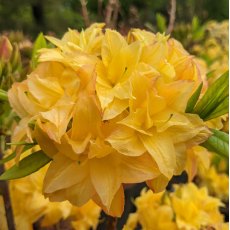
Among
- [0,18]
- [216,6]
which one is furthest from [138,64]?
[216,6]

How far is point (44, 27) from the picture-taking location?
7812mm

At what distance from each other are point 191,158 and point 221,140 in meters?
0.05

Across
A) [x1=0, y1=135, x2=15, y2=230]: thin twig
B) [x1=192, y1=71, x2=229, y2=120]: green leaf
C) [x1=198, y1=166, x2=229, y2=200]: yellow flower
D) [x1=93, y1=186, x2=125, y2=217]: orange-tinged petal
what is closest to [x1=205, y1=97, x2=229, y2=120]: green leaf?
[x1=192, y1=71, x2=229, y2=120]: green leaf

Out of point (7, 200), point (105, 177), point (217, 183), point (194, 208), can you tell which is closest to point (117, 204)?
point (105, 177)

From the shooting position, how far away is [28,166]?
444 millimetres

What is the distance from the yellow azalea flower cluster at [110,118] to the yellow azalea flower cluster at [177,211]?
0.96 ft

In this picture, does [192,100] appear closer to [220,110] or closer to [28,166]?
[220,110]

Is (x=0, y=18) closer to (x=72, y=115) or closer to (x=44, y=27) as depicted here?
(x=44, y=27)

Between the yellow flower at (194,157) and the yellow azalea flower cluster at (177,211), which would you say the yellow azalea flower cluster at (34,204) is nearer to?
the yellow azalea flower cluster at (177,211)

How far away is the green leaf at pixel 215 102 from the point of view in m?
0.44

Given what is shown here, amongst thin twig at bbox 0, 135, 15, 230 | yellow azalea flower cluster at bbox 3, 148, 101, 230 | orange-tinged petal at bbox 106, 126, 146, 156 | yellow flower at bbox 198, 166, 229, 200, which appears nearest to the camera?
orange-tinged petal at bbox 106, 126, 146, 156

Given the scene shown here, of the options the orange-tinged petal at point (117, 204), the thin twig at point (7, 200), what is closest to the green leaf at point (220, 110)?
the orange-tinged petal at point (117, 204)

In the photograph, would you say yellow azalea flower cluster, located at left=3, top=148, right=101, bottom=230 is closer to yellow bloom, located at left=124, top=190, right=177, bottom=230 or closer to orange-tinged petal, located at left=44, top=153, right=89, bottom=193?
yellow bloom, located at left=124, top=190, right=177, bottom=230

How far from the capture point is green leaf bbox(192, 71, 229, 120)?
0.44m
